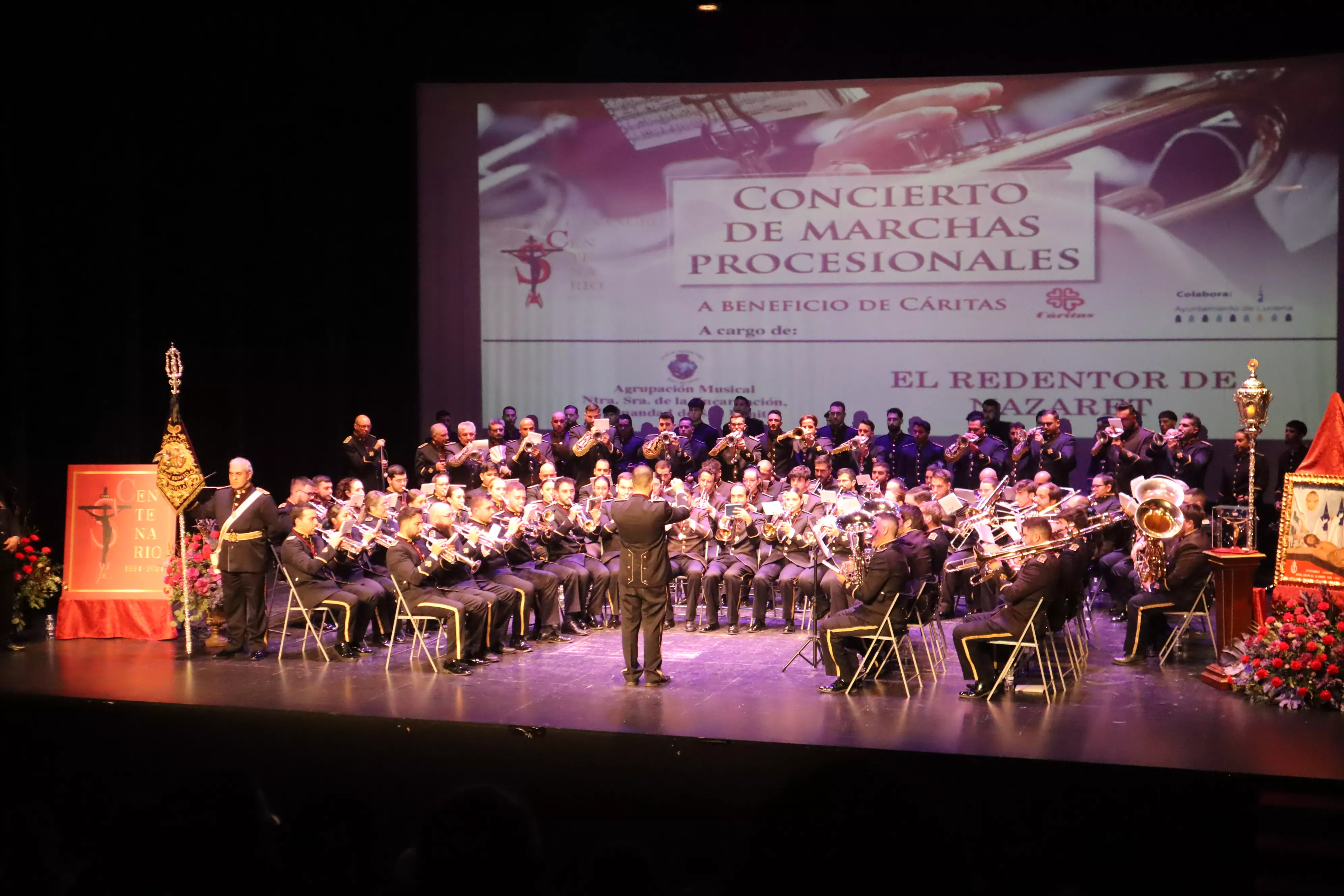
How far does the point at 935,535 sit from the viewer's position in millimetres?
9188

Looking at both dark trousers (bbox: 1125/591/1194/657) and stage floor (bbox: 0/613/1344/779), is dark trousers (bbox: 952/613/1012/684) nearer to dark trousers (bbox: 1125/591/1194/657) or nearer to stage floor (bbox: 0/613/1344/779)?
stage floor (bbox: 0/613/1344/779)

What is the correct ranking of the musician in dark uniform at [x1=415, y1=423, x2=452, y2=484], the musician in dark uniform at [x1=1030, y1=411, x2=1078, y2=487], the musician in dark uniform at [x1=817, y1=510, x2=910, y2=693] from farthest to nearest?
the musician in dark uniform at [x1=415, y1=423, x2=452, y2=484] → the musician in dark uniform at [x1=1030, y1=411, x2=1078, y2=487] → the musician in dark uniform at [x1=817, y1=510, x2=910, y2=693]

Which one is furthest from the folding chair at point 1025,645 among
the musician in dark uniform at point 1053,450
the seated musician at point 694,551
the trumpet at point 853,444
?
the trumpet at point 853,444

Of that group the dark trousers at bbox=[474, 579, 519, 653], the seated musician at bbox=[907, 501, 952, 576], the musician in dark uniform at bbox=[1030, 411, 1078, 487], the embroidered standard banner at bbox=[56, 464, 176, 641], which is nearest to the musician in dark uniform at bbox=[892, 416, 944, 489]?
the musician in dark uniform at bbox=[1030, 411, 1078, 487]

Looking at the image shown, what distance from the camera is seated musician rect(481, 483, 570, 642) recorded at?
950 centimetres

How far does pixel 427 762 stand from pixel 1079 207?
9366 millimetres

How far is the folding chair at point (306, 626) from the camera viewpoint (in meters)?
8.91

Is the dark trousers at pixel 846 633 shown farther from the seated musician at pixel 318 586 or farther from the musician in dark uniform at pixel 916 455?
the musician in dark uniform at pixel 916 455

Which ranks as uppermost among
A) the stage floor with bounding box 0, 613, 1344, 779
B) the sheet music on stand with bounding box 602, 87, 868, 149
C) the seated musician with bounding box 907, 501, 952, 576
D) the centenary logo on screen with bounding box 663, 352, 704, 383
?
the sheet music on stand with bounding box 602, 87, 868, 149

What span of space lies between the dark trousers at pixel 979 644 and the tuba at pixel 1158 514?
4.81 ft

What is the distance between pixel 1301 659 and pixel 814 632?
3.41m

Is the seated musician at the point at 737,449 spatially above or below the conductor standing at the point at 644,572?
above

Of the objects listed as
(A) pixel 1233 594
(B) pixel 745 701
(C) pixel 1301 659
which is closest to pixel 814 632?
(B) pixel 745 701

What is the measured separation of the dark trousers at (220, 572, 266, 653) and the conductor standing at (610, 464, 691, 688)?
2.92m
